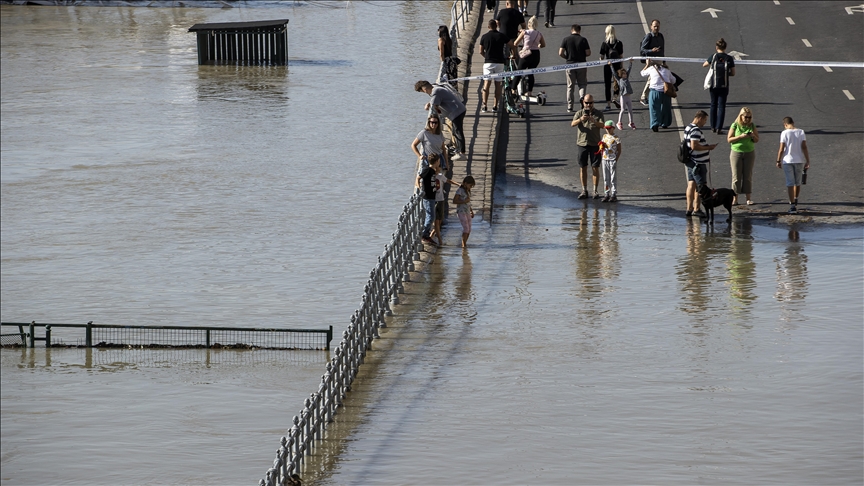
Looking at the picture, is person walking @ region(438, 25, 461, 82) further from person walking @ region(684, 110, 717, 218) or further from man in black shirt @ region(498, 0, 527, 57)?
person walking @ region(684, 110, 717, 218)

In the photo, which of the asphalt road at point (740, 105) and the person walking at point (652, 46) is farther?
the person walking at point (652, 46)

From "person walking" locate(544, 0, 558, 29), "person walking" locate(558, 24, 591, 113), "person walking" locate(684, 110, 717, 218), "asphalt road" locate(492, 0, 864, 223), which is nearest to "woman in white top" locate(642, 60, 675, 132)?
"asphalt road" locate(492, 0, 864, 223)

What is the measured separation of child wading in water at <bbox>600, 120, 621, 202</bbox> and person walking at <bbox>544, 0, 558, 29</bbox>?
12008 millimetres

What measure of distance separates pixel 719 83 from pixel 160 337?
434 inches

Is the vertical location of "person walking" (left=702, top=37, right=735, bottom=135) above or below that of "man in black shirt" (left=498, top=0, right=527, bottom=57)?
below

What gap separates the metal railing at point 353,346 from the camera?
9338mm

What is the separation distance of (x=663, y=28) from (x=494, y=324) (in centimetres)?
1933

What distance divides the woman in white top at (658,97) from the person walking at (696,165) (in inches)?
162

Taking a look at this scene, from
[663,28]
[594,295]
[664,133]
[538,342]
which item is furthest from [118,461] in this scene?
[663,28]

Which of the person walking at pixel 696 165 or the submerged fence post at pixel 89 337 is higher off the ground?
the person walking at pixel 696 165

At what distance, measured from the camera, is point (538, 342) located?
1284 centimetres

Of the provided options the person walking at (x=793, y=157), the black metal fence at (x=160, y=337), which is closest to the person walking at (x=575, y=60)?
the person walking at (x=793, y=157)

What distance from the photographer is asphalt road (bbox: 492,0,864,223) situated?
64.5ft

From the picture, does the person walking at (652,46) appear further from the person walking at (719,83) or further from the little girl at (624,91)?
the person walking at (719,83)
